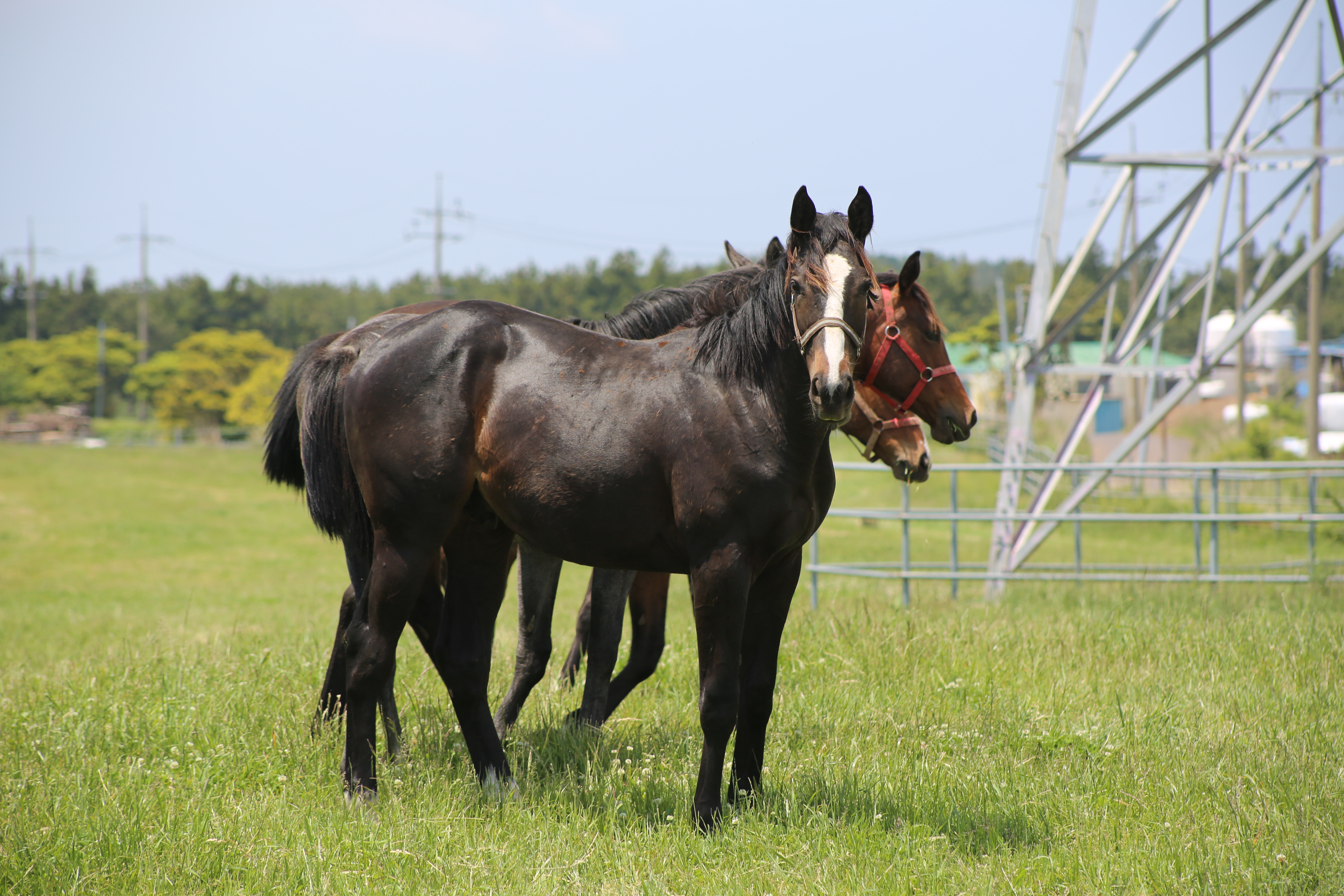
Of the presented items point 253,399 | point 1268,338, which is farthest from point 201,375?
point 1268,338

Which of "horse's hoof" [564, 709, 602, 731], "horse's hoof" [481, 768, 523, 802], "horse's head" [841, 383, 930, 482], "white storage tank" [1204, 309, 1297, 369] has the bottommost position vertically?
"horse's hoof" [564, 709, 602, 731]

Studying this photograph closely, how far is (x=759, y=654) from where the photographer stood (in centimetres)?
369

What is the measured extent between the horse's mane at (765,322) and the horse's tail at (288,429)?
1.95m

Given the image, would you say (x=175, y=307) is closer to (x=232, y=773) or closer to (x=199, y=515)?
(x=199, y=515)

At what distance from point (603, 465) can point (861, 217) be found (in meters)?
1.25

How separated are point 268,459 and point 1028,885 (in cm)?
361

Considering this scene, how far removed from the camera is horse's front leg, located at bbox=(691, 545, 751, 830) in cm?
335

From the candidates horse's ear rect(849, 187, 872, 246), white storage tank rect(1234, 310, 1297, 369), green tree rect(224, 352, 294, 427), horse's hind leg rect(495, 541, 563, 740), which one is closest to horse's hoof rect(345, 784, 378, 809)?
horse's hind leg rect(495, 541, 563, 740)

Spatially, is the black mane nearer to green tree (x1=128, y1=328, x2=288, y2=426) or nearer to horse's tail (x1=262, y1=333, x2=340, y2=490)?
horse's tail (x1=262, y1=333, x2=340, y2=490)

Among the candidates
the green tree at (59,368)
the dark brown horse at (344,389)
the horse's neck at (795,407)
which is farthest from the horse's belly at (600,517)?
the green tree at (59,368)

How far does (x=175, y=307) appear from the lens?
9525 centimetres

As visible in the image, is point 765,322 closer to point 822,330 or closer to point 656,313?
point 822,330

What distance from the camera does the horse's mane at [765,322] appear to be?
343cm

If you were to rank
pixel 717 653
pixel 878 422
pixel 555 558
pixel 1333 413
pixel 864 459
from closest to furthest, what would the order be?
pixel 717 653
pixel 555 558
pixel 878 422
pixel 864 459
pixel 1333 413
